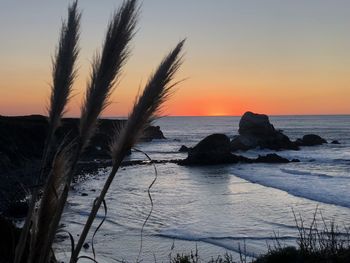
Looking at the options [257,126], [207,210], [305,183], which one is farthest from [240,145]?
[207,210]

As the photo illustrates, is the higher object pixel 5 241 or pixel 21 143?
pixel 5 241

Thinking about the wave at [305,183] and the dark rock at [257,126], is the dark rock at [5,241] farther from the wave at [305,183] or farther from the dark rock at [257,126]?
the dark rock at [257,126]

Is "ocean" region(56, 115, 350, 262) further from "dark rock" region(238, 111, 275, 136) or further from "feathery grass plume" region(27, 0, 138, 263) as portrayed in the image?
"dark rock" region(238, 111, 275, 136)

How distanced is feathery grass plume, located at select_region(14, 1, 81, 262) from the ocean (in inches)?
141

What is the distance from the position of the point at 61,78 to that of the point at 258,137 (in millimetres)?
55319

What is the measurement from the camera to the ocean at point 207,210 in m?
11.6

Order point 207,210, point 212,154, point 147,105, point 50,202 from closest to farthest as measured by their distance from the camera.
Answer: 1. point 147,105
2. point 50,202
3. point 207,210
4. point 212,154

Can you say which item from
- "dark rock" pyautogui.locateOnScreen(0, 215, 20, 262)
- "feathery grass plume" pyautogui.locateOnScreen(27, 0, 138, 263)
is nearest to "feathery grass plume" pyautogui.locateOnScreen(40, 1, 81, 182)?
"feathery grass plume" pyautogui.locateOnScreen(27, 0, 138, 263)

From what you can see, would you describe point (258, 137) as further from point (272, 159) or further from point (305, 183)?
point (305, 183)

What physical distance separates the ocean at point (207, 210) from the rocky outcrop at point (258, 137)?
2113 centimetres

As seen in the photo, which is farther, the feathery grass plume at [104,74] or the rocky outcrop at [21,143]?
the rocky outcrop at [21,143]

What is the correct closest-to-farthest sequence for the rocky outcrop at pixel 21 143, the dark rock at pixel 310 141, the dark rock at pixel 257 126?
1. the rocky outcrop at pixel 21 143
2. the dark rock at pixel 257 126
3. the dark rock at pixel 310 141

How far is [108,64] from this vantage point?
1.66m

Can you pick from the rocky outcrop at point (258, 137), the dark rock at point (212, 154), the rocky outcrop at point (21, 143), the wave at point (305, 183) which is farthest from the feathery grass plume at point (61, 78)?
the rocky outcrop at point (258, 137)
